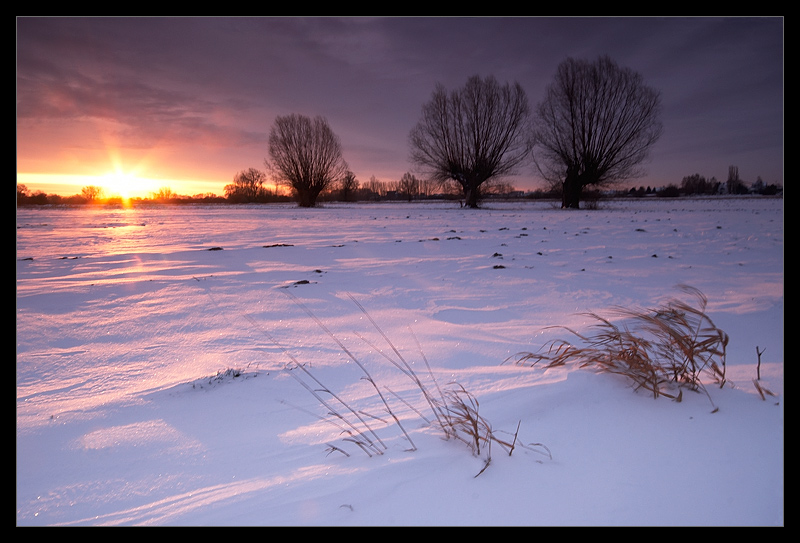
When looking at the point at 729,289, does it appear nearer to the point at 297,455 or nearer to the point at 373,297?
the point at 373,297

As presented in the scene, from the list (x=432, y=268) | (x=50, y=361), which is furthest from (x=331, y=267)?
(x=50, y=361)

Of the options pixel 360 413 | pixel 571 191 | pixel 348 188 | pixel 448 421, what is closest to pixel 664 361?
pixel 448 421

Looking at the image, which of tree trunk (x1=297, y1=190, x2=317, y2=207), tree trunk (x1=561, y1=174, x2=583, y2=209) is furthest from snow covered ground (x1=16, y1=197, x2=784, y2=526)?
tree trunk (x1=297, y1=190, x2=317, y2=207)

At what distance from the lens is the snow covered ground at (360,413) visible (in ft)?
3.49

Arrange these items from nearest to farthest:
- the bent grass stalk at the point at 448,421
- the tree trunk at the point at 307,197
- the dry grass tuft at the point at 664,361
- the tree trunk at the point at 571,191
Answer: the bent grass stalk at the point at 448,421 < the dry grass tuft at the point at 664,361 < the tree trunk at the point at 571,191 < the tree trunk at the point at 307,197

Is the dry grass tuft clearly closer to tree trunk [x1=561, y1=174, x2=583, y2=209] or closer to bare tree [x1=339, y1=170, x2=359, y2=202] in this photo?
tree trunk [x1=561, y1=174, x2=583, y2=209]

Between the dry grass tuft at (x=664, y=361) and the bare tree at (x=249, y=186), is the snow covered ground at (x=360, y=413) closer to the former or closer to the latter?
the dry grass tuft at (x=664, y=361)

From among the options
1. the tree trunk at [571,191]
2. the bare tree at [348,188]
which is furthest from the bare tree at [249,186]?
the tree trunk at [571,191]

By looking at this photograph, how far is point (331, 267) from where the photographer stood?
195 inches

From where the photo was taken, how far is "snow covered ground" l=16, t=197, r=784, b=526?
41.9 inches

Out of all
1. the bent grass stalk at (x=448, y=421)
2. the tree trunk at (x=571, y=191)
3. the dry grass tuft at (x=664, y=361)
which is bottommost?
the bent grass stalk at (x=448, y=421)

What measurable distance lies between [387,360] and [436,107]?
24564mm

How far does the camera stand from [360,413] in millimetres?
1578
